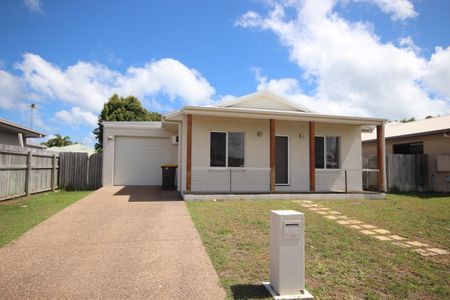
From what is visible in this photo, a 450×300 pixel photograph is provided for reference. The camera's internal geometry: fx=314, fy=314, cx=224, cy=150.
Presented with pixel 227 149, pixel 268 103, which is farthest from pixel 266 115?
pixel 268 103

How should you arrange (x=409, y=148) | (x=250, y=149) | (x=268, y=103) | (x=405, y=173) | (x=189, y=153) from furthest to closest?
(x=409, y=148) < (x=405, y=173) < (x=268, y=103) < (x=250, y=149) < (x=189, y=153)

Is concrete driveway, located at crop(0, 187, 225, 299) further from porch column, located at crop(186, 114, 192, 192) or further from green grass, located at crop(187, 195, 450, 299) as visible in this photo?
porch column, located at crop(186, 114, 192, 192)

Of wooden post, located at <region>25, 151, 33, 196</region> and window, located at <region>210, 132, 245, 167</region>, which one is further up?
window, located at <region>210, 132, 245, 167</region>

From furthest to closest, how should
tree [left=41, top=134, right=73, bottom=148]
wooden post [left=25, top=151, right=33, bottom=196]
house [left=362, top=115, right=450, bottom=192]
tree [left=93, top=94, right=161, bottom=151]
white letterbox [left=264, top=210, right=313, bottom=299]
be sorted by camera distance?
1. tree [left=41, top=134, right=73, bottom=148]
2. tree [left=93, top=94, right=161, bottom=151]
3. house [left=362, top=115, right=450, bottom=192]
4. wooden post [left=25, top=151, right=33, bottom=196]
5. white letterbox [left=264, top=210, right=313, bottom=299]

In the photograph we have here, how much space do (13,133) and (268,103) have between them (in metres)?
13.7

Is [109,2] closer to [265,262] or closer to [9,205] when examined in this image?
[9,205]

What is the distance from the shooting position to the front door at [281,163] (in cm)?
1327

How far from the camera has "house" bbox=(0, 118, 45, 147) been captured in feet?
49.2

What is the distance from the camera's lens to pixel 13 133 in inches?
667

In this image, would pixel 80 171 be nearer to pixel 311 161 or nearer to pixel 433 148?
pixel 311 161

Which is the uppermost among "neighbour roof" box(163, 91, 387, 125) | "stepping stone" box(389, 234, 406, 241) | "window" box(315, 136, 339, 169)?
"neighbour roof" box(163, 91, 387, 125)

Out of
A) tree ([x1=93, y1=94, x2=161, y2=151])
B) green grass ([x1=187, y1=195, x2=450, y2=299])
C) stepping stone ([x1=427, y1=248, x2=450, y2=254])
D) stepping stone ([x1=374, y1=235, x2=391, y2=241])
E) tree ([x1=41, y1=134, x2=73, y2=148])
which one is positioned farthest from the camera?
tree ([x1=41, y1=134, x2=73, y2=148])

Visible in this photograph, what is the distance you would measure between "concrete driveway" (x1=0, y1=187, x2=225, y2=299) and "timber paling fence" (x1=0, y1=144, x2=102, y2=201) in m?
3.93

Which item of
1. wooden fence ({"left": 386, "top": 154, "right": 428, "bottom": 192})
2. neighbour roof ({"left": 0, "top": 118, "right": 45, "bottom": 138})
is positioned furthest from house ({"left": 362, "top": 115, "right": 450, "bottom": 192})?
neighbour roof ({"left": 0, "top": 118, "right": 45, "bottom": 138})
